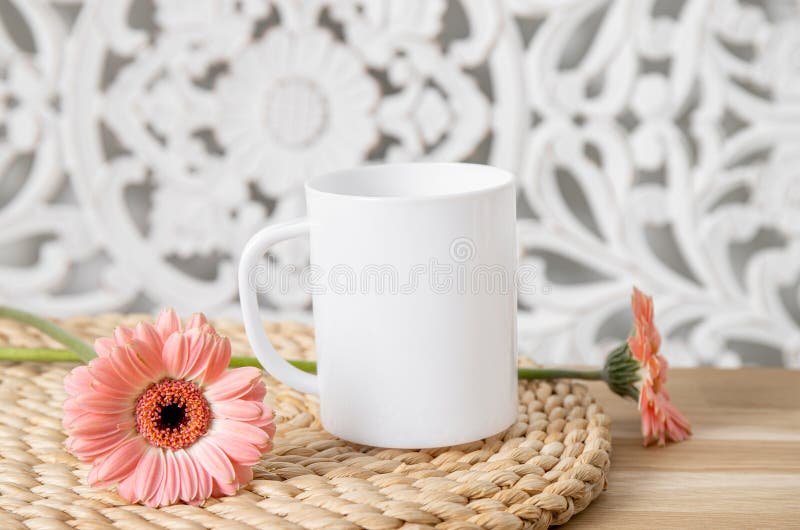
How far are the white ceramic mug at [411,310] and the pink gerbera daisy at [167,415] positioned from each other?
57mm

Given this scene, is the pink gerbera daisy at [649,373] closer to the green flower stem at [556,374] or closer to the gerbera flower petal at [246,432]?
the green flower stem at [556,374]

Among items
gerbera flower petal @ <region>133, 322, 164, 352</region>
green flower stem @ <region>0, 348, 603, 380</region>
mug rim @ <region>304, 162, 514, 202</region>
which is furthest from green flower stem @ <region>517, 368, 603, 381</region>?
gerbera flower petal @ <region>133, 322, 164, 352</region>

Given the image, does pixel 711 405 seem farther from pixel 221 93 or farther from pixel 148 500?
pixel 221 93

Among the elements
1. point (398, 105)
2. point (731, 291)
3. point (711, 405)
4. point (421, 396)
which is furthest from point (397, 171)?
point (731, 291)

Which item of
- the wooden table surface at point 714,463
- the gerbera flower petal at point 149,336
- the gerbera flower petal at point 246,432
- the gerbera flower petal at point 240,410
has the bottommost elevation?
the wooden table surface at point 714,463

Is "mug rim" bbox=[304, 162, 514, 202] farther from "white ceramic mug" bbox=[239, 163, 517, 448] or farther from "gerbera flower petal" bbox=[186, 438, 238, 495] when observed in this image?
"gerbera flower petal" bbox=[186, 438, 238, 495]

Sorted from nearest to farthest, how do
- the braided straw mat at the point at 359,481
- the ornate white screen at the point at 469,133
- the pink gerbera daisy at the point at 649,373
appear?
the braided straw mat at the point at 359,481 → the pink gerbera daisy at the point at 649,373 → the ornate white screen at the point at 469,133

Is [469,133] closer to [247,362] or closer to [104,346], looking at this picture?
[247,362]

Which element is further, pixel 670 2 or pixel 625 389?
pixel 670 2

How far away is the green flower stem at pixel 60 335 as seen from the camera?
55 centimetres

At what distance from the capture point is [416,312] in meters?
0.47

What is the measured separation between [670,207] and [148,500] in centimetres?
66

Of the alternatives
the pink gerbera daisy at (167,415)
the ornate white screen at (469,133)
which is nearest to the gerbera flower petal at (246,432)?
the pink gerbera daisy at (167,415)

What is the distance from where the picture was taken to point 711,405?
64 centimetres
